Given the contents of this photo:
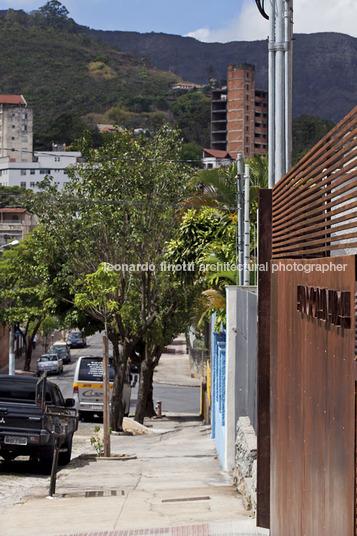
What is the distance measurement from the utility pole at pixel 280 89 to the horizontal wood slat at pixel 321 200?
0.59m

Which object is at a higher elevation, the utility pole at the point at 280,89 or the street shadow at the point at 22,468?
the utility pole at the point at 280,89

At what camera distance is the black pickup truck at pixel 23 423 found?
12.5 metres

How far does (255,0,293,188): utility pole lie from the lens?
9.27 m

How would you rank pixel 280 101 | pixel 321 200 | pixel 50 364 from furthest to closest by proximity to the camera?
pixel 50 364 < pixel 280 101 < pixel 321 200

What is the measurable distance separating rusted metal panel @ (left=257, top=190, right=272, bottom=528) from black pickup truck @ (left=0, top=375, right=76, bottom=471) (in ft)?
12.1

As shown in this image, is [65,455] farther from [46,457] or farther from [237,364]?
[237,364]

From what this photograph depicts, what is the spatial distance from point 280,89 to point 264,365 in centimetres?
309

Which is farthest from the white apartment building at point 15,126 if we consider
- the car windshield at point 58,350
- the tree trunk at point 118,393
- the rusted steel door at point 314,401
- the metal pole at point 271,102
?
the rusted steel door at point 314,401

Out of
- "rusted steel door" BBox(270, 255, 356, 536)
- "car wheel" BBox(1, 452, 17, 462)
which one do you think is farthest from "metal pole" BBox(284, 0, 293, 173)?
"car wheel" BBox(1, 452, 17, 462)

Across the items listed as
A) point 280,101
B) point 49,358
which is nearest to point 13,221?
point 49,358

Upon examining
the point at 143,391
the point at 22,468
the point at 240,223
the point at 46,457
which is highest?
the point at 240,223

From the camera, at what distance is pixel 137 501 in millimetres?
10414

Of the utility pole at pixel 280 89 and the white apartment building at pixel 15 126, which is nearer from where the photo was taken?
the utility pole at pixel 280 89

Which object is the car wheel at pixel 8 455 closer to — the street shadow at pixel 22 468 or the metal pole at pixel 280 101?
the street shadow at pixel 22 468
